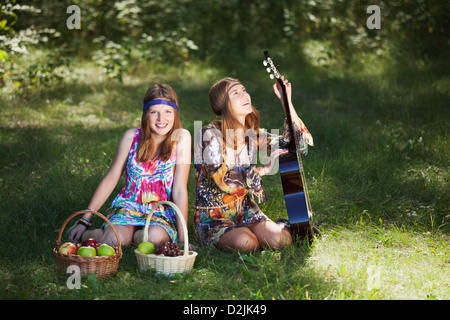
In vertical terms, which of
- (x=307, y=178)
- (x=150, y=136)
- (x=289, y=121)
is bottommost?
(x=307, y=178)

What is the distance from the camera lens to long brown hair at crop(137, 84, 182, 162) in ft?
11.8

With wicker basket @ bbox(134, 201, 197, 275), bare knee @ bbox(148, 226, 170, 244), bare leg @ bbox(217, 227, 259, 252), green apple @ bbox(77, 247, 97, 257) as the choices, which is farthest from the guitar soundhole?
green apple @ bbox(77, 247, 97, 257)

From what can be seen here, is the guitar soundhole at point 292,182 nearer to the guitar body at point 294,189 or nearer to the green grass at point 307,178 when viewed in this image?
the guitar body at point 294,189

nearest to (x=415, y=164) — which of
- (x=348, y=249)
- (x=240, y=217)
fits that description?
(x=348, y=249)

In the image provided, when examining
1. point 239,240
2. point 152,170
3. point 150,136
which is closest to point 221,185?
point 239,240

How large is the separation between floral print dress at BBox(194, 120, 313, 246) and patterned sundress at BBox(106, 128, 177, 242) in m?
0.21

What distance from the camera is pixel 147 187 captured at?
3.61m

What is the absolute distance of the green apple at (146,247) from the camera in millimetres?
3016

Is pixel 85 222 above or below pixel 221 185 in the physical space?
below

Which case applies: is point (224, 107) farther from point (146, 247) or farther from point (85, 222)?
→ point (85, 222)

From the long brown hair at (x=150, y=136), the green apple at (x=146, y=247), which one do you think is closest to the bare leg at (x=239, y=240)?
the green apple at (x=146, y=247)

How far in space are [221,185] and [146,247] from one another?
0.76 meters
